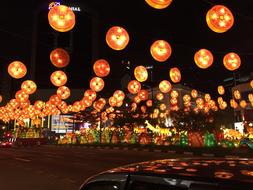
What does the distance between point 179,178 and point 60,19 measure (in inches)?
302

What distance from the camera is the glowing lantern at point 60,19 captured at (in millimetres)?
8641

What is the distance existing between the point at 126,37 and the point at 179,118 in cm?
2450

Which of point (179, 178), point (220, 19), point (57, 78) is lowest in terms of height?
point (179, 178)

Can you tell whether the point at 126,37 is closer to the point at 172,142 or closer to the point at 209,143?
the point at 209,143

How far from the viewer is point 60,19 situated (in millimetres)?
8672

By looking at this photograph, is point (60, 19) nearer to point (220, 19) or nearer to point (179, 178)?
point (220, 19)

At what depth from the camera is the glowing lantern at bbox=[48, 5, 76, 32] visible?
8.64 metres

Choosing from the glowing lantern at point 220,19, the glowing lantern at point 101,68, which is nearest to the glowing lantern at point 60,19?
the glowing lantern at point 220,19

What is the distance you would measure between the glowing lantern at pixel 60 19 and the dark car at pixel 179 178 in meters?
7.01

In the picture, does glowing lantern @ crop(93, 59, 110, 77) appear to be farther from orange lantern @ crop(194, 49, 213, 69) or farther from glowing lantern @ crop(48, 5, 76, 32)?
glowing lantern @ crop(48, 5, 76, 32)

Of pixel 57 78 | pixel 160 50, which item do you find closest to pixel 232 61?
pixel 160 50

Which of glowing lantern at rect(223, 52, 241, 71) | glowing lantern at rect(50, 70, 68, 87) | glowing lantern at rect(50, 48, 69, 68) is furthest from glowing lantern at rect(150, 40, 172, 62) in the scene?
glowing lantern at rect(50, 70, 68, 87)

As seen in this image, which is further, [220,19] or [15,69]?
[15,69]

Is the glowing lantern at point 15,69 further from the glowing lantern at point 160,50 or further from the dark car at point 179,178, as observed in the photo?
the dark car at point 179,178
